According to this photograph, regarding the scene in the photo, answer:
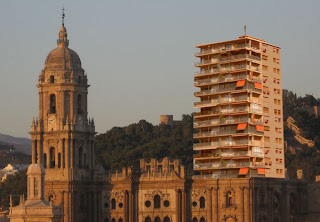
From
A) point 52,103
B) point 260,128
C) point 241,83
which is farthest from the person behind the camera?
point 52,103

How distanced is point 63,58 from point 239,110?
22.9m

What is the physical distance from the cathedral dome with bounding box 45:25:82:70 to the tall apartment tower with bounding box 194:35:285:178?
15243 millimetres

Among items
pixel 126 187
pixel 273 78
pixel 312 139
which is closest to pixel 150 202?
pixel 126 187

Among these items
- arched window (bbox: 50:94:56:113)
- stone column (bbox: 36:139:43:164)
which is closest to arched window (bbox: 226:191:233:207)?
stone column (bbox: 36:139:43:164)

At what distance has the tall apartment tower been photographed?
121000 mm

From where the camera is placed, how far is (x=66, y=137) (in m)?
128

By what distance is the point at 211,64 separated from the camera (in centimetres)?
12475

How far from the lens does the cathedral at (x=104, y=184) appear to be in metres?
124

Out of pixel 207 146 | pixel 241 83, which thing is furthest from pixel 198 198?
pixel 241 83

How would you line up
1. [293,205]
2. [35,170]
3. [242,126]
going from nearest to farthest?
[35,170] < [242,126] < [293,205]

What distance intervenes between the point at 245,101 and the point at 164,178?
13.5 m

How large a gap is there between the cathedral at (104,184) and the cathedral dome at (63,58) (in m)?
0.12

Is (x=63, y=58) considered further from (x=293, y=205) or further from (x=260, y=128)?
(x=293, y=205)

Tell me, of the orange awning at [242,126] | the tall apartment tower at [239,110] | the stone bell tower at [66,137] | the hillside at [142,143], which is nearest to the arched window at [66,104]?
the stone bell tower at [66,137]
